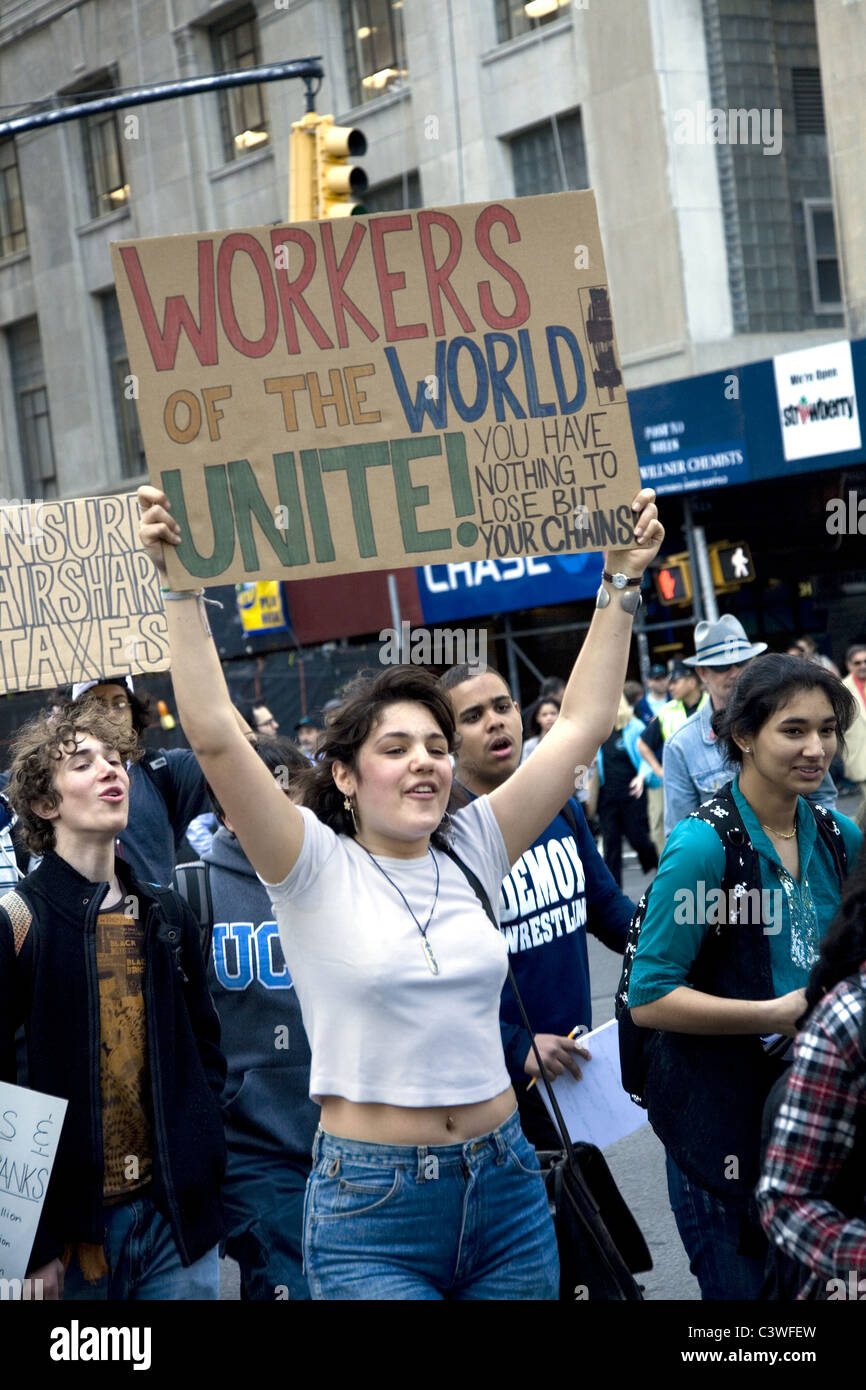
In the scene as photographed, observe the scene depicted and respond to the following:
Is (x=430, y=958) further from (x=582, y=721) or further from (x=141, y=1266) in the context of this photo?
(x=141, y=1266)

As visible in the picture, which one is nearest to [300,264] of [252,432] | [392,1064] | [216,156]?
[252,432]

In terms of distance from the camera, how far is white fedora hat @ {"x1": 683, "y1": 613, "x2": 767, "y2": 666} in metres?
7.20

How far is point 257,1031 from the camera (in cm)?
442

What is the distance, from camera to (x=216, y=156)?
1065 inches

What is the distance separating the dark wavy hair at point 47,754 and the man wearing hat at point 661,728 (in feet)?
27.2

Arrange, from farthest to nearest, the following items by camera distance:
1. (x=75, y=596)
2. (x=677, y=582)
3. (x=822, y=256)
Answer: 1. (x=822, y=256)
2. (x=677, y=582)
3. (x=75, y=596)

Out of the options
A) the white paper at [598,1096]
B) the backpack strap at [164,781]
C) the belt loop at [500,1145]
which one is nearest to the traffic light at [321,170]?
the backpack strap at [164,781]

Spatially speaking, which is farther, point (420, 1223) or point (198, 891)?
point (198, 891)

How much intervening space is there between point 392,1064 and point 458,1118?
0.17m

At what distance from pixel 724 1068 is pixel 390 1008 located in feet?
2.99

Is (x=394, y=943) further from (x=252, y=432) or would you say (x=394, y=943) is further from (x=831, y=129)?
(x=831, y=129)

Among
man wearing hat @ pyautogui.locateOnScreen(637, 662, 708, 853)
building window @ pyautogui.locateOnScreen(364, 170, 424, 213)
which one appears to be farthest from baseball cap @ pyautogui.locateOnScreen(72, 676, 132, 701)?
building window @ pyautogui.locateOnScreen(364, 170, 424, 213)

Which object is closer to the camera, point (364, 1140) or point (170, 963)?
point (364, 1140)

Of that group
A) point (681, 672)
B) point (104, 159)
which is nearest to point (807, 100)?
point (681, 672)
